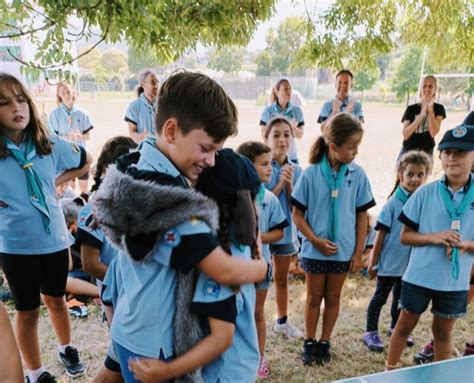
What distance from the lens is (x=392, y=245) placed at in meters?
3.10

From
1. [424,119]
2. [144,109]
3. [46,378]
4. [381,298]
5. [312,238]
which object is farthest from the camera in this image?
[424,119]

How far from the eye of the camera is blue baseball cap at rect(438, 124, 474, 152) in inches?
91.1

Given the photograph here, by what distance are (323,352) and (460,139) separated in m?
1.74

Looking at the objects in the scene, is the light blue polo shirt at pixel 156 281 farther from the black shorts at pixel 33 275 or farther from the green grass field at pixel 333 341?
the green grass field at pixel 333 341

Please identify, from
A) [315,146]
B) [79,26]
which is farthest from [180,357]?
[79,26]

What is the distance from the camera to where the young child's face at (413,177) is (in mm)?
3123

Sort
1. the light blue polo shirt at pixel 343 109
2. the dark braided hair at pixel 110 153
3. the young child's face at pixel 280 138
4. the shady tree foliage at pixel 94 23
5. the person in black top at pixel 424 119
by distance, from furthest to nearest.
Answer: the light blue polo shirt at pixel 343 109
the person in black top at pixel 424 119
the young child's face at pixel 280 138
the shady tree foliage at pixel 94 23
the dark braided hair at pixel 110 153

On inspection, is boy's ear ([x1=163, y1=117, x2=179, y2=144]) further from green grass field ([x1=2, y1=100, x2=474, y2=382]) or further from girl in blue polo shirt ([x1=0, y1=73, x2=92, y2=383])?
green grass field ([x1=2, y1=100, x2=474, y2=382])

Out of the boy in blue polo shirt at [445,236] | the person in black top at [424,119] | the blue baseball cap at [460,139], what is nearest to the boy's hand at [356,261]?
the boy in blue polo shirt at [445,236]

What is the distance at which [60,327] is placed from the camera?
277cm

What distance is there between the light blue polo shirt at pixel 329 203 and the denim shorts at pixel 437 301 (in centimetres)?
48

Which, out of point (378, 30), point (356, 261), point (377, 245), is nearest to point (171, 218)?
point (356, 261)

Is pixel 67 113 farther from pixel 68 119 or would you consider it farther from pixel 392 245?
pixel 392 245

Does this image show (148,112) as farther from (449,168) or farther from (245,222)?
(245,222)
